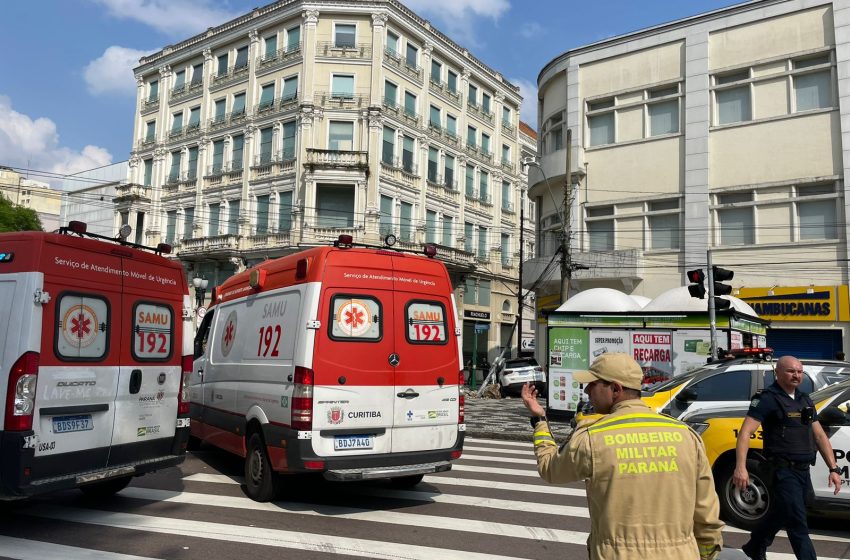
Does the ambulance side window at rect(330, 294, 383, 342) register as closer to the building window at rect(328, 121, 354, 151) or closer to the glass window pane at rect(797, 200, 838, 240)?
the glass window pane at rect(797, 200, 838, 240)

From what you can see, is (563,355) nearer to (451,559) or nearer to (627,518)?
(451,559)

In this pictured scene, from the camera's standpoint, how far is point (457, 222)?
42.6 metres

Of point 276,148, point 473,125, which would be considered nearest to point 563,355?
point 276,148

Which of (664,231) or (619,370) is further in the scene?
(664,231)

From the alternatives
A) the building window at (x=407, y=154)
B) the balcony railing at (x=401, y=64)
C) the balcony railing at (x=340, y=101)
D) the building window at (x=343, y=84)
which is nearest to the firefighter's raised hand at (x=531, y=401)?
the balcony railing at (x=340, y=101)

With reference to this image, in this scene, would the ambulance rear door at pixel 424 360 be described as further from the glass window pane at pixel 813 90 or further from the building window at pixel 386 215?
the building window at pixel 386 215

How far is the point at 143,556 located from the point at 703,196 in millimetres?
21141

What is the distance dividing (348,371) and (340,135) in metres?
31.1

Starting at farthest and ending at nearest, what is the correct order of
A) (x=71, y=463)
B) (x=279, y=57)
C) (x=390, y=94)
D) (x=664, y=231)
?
(x=279, y=57) → (x=390, y=94) → (x=664, y=231) → (x=71, y=463)

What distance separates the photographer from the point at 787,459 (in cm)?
487

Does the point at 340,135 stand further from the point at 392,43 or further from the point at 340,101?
the point at 392,43

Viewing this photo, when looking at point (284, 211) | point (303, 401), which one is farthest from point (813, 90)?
point (284, 211)

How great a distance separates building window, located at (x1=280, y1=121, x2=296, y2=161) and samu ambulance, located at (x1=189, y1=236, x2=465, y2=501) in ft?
98.2

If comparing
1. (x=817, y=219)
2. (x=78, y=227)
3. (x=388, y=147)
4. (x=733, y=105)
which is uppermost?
(x=388, y=147)
